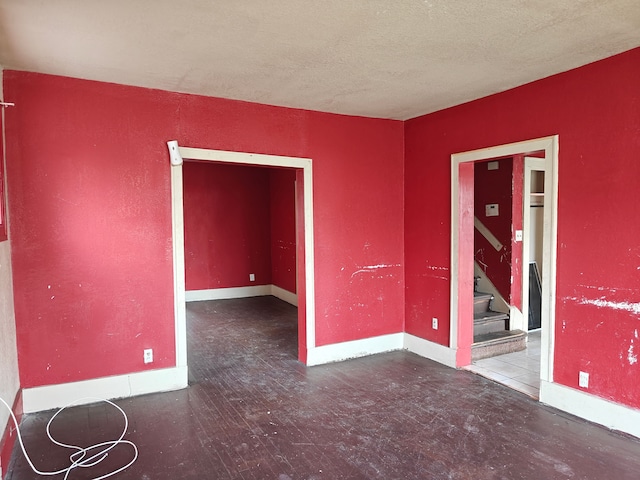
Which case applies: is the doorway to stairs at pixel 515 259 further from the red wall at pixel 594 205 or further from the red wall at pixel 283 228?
the red wall at pixel 283 228

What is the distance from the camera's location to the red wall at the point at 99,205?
3.06 m

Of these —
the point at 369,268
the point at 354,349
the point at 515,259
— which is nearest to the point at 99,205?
the point at 369,268

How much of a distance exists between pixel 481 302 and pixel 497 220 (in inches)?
39.6

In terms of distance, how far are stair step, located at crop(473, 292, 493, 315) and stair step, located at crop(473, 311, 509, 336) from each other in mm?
80

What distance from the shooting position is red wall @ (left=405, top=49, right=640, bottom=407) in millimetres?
2729

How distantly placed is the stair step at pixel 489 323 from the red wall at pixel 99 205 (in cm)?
271

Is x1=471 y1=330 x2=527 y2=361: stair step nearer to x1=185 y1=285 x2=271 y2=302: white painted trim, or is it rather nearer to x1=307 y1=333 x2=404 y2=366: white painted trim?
x1=307 y1=333 x2=404 y2=366: white painted trim

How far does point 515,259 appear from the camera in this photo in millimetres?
4902

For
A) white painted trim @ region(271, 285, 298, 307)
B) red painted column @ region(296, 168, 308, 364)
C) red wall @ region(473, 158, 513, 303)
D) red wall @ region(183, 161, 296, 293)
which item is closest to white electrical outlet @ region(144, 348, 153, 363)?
red painted column @ region(296, 168, 308, 364)

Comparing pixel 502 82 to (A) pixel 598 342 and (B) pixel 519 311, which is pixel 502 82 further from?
(B) pixel 519 311

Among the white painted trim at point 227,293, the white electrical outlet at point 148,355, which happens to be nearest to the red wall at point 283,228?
the white painted trim at point 227,293

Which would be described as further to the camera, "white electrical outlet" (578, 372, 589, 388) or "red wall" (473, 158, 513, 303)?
"red wall" (473, 158, 513, 303)

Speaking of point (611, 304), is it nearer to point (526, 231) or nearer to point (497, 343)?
point (497, 343)

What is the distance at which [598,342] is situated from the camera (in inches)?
115
